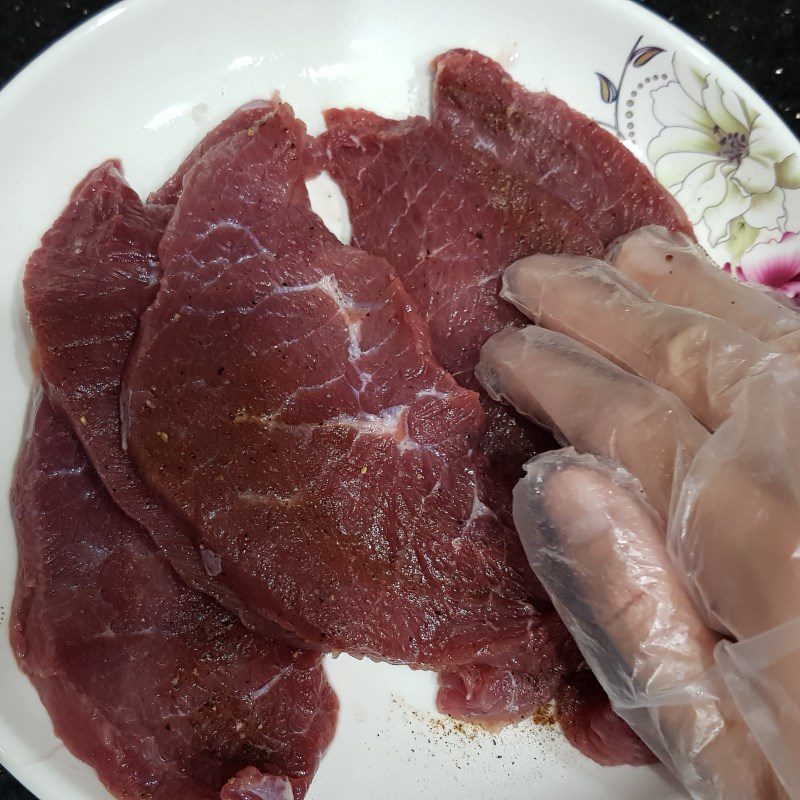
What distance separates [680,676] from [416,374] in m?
0.88

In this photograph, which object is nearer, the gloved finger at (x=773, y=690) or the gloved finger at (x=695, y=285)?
the gloved finger at (x=773, y=690)

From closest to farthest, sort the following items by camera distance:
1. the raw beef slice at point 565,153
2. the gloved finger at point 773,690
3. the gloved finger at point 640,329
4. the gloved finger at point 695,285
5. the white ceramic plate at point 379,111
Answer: the gloved finger at point 773,690 → the gloved finger at point 640,329 → the gloved finger at point 695,285 → the white ceramic plate at point 379,111 → the raw beef slice at point 565,153

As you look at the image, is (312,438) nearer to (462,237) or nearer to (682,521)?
(462,237)

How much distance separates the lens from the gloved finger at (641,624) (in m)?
1.31

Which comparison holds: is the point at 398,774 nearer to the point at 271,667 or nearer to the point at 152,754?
the point at 271,667

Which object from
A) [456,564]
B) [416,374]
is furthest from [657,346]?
[456,564]

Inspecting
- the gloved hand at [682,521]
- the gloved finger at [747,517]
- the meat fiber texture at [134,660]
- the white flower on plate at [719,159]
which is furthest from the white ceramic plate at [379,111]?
the gloved finger at [747,517]

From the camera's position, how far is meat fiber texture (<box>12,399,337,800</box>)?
1.63 meters

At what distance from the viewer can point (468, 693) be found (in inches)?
70.4

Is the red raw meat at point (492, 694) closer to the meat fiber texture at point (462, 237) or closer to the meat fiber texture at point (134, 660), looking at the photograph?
the meat fiber texture at point (462, 237)

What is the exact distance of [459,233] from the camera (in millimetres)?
1818

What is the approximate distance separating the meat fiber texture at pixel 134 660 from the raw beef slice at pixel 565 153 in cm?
144

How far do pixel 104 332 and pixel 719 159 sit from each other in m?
1.83

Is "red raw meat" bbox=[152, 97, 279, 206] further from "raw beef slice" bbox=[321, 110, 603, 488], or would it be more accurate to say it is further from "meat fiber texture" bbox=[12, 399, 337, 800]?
"meat fiber texture" bbox=[12, 399, 337, 800]
